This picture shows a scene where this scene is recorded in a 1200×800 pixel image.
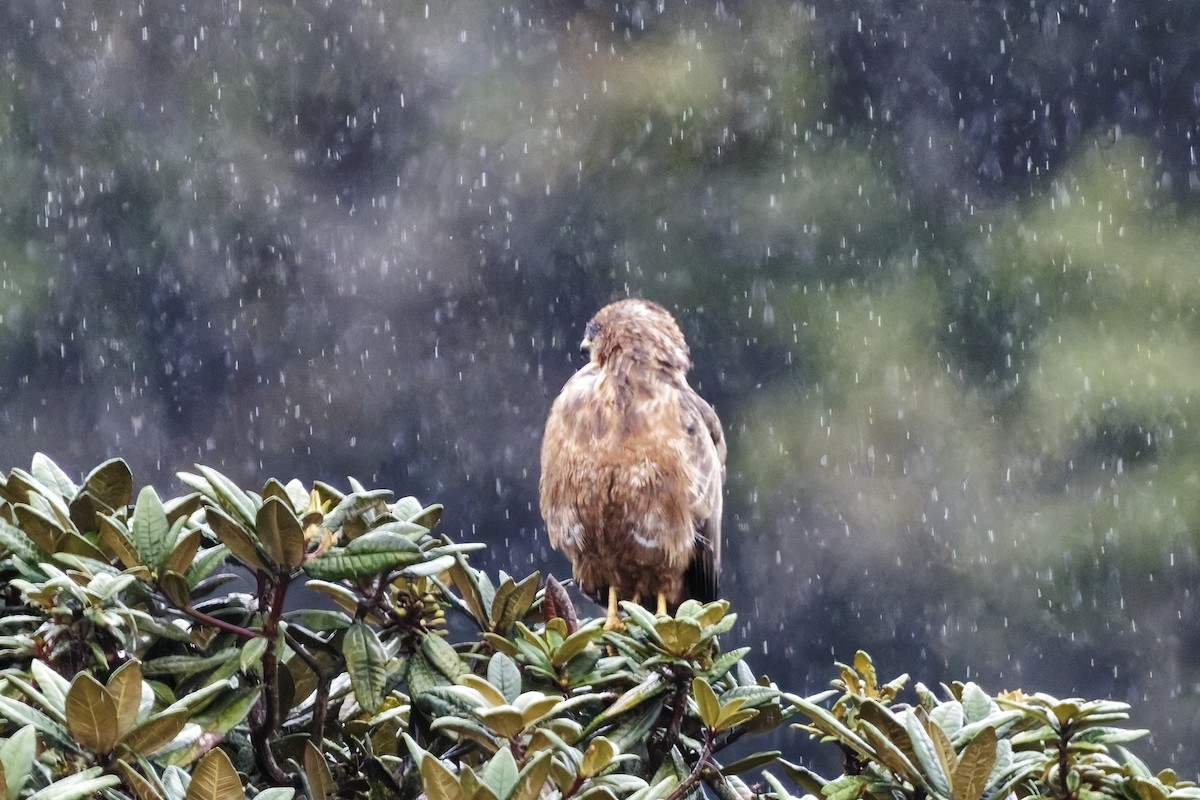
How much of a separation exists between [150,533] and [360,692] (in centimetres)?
20

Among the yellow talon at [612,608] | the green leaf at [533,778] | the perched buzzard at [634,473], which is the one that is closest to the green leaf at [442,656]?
the green leaf at [533,778]

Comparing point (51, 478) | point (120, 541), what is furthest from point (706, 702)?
point (51, 478)

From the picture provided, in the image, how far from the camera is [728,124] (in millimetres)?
6691

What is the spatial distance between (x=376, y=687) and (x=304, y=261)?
19.2 feet

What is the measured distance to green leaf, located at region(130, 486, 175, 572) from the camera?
110cm

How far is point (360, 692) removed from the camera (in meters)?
1.11

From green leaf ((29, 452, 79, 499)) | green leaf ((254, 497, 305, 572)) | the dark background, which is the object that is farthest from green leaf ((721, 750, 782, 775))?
the dark background

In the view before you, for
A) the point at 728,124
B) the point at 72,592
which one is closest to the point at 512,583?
the point at 72,592

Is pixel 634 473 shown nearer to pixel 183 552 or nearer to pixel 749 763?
pixel 749 763

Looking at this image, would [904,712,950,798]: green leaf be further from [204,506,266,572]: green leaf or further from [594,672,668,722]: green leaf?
[204,506,266,572]: green leaf

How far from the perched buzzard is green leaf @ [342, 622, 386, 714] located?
1506 millimetres

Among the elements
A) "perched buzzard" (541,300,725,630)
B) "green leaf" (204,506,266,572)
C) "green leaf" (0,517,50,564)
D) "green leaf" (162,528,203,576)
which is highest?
"green leaf" (204,506,266,572)

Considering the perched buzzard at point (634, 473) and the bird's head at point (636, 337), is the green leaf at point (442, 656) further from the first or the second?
the bird's head at point (636, 337)

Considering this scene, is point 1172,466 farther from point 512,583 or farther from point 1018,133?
point 512,583
